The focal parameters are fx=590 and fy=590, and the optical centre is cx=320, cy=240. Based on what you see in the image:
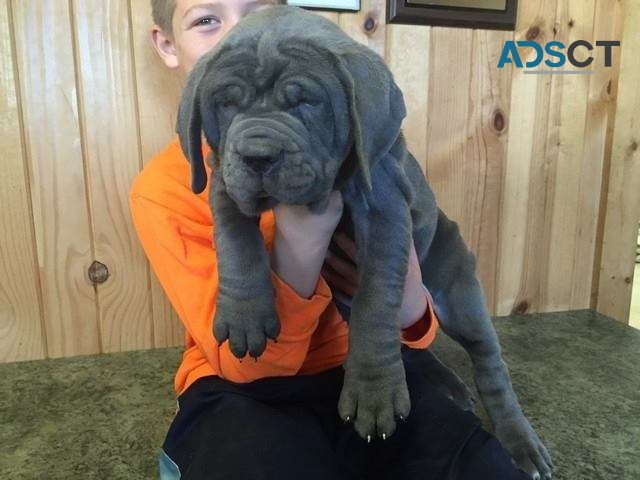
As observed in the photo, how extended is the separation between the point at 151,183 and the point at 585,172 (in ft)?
7.47

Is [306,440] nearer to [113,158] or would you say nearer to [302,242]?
[302,242]

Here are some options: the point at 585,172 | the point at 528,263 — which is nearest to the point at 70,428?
the point at 528,263

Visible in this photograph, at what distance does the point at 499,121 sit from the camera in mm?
2777

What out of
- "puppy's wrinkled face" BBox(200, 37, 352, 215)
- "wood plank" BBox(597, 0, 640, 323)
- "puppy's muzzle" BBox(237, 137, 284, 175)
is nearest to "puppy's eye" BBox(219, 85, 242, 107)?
"puppy's wrinkled face" BBox(200, 37, 352, 215)

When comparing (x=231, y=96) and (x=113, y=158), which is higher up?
(x=231, y=96)

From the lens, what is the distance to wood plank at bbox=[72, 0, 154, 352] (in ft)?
7.43

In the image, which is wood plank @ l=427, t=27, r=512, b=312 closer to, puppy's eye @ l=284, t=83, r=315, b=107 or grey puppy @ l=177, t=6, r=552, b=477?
grey puppy @ l=177, t=6, r=552, b=477

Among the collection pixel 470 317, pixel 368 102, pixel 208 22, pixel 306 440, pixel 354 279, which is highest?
pixel 208 22

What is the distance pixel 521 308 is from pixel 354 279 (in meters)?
1.77

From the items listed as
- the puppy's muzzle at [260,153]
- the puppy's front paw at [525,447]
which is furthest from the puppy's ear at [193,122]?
the puppy's front paw at [525,447]

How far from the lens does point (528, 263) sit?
3.00 meters

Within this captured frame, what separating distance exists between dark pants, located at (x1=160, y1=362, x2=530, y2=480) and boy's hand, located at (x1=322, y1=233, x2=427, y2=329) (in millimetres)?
219

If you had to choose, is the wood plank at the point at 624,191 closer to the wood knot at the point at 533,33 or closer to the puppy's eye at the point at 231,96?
the wood knot at the point at 533,33

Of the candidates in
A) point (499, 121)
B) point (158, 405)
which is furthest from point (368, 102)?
point (499, 121)
